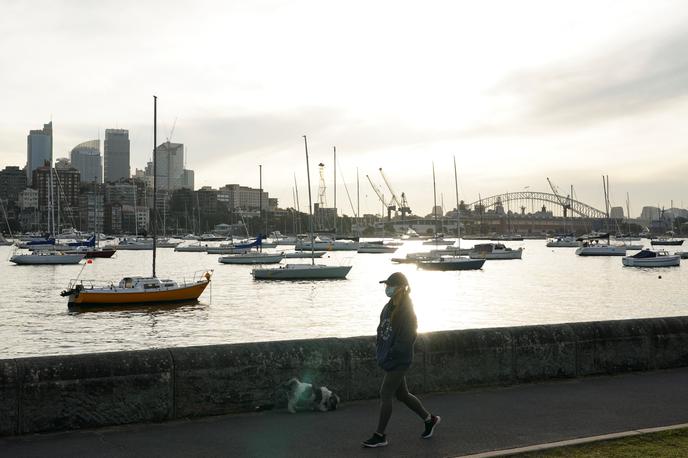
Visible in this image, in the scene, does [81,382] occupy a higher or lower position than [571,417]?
higher

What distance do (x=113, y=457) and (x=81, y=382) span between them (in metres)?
1.55

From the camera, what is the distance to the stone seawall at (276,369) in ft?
30.6

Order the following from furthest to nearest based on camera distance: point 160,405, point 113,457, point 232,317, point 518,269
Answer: point 518,269
point 232,317
point 160,405
point 113,457

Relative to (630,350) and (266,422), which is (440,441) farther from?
(630,350)

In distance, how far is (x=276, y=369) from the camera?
10.8 metres

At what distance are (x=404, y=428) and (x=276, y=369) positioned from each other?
2200 millimetres

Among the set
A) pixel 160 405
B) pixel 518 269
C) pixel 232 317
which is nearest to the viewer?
pixel 160 405

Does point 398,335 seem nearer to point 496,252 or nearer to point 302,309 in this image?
point 302,309

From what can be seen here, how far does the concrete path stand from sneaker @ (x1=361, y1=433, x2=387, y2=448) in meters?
0.10

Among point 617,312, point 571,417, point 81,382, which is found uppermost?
point 81,382

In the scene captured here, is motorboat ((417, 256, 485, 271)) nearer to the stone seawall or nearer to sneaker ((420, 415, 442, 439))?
the stone seawall

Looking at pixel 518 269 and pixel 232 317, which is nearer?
pixel 232 317

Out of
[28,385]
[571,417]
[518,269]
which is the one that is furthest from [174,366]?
[518,269]

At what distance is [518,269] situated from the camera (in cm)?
11219
